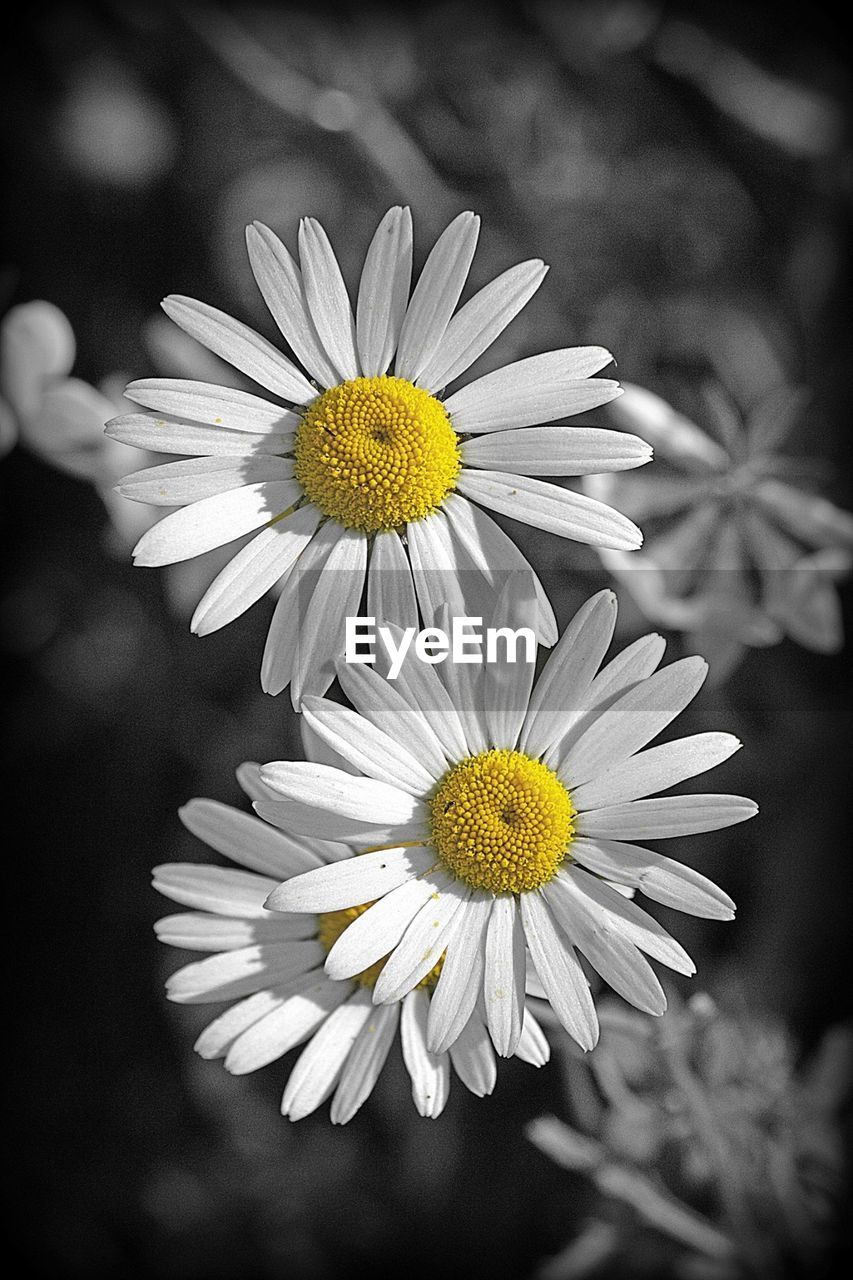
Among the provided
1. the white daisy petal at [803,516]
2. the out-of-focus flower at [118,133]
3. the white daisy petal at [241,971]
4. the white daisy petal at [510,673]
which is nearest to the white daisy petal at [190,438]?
the white daisy petal at [510,673]

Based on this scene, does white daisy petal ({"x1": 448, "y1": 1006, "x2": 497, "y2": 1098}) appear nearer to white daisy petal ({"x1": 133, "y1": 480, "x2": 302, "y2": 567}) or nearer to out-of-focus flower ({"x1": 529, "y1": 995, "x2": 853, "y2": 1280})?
out-of-focus flower ({"x1": 529, "y1": 995, "x2": 853, "y2": 1280})

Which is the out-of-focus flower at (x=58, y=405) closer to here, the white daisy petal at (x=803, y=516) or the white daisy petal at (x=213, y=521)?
the white daisy petal at (x=213, y=521)

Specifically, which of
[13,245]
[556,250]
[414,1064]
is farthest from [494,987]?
[13,245]

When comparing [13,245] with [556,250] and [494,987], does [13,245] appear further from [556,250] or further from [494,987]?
[494,987]

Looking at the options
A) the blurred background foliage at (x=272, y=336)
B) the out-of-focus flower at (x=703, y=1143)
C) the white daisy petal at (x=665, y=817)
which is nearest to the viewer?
the white daisy petal at (x=665, y=817)

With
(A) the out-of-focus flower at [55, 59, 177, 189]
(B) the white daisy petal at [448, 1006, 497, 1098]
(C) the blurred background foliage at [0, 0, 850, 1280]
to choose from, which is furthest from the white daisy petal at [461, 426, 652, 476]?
(A) the out-of-focus flower at [55, 59, 177, 189]

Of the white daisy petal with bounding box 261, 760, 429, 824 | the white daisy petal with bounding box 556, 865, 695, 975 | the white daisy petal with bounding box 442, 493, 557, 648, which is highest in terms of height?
the white daisy petal with bounding box 442, 493, 557, 648
